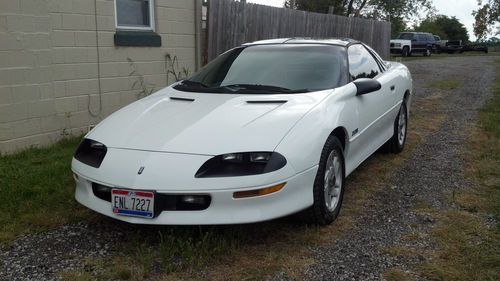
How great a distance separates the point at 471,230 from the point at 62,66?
4776mm

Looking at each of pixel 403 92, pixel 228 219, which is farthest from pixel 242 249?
pixel 403 92

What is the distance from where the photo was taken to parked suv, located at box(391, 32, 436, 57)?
3038 cm

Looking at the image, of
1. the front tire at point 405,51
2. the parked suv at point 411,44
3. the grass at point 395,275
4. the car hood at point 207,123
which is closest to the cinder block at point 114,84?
the car hood at point 207,123

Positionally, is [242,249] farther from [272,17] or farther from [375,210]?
[272,17]

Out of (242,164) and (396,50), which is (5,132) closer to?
(242,164)

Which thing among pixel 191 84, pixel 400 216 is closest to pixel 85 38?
pixel 191 84

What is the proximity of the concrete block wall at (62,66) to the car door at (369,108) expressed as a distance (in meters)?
3.25

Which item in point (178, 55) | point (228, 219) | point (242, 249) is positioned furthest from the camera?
point (178, 55)

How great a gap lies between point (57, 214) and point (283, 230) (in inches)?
68.9

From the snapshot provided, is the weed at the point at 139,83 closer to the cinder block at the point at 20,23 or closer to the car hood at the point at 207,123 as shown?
the cinder block at the point at 20,23

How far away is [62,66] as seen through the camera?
5977 millimetres

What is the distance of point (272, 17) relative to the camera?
9.79 meters

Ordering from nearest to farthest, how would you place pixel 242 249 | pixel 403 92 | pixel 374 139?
pixel 242 249
pixel 374 139
pixel 403 92

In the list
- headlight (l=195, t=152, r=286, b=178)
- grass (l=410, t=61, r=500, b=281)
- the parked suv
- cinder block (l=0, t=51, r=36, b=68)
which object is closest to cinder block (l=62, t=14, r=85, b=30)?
cinder block (l=0, t=51, r=36, b=68)
